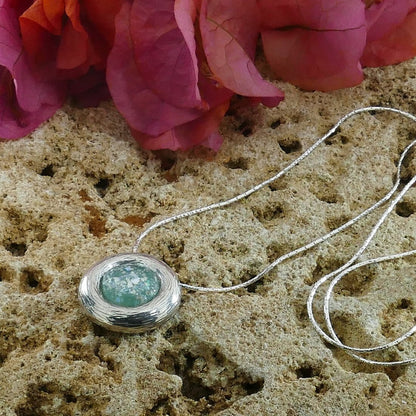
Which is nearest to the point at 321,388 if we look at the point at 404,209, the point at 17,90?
the point at 404,209

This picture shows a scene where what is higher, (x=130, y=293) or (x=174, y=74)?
(x=174, y=74)

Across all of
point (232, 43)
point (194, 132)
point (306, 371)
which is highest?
point (232, 43)

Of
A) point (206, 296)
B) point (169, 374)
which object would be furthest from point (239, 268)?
point (169, 374)

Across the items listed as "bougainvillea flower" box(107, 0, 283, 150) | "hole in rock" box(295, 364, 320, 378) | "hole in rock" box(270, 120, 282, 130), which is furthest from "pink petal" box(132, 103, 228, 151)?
"hole in rock" box(295, 364, 320, 378)

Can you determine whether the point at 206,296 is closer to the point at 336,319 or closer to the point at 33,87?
the point at 336,319

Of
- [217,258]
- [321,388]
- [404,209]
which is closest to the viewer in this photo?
[321,388]

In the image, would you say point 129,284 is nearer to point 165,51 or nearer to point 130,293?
point 130,293

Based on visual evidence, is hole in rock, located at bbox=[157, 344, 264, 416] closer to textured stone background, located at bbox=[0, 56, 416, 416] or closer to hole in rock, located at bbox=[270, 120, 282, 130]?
textured stone background, located at bbox=[0, 56, 416, 416]
